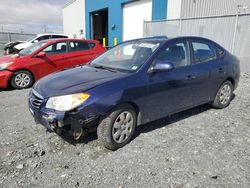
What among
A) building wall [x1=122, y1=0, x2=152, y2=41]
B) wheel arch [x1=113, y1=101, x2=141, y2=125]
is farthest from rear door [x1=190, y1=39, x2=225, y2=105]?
building wall [x1=122, y1=0, x2=152, y2=41]

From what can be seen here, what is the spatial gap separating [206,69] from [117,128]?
2207 mm

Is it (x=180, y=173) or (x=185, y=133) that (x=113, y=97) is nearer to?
(x=180, y=173)

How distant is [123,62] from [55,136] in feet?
5.38

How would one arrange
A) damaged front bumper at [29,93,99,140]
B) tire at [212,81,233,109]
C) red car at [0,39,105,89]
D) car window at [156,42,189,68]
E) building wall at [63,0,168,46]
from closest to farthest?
damaged front bumper at [29,93,99,140], car window at [156,42,189,68], tire at [212,81,233,109], red car at [0,39,105,89], building wall at [63,0,168,46]

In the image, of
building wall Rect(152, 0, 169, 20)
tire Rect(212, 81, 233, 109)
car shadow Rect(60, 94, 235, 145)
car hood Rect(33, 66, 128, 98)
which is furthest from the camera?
building wall Rect(152, 0, 169, 20)

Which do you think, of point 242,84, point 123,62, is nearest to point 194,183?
point 123,62

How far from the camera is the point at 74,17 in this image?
2497 cm

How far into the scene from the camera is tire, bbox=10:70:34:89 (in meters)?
6.94

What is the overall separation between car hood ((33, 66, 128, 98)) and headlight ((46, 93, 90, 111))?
0.06 m

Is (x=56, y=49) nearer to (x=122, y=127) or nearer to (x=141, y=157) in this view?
(x=122, y=127)

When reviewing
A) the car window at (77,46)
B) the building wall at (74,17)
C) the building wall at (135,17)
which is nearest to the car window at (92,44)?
the car window at (77,46)

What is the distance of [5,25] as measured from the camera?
30.9 meters

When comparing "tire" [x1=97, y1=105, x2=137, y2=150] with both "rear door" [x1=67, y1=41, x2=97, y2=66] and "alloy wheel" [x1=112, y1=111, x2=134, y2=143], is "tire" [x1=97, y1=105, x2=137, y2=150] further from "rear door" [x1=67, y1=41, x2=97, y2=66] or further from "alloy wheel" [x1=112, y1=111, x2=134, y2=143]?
"rear door" [x1=67, y1=41, x2=97, y2=66]

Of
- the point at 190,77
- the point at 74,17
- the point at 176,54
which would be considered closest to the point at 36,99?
the point at 176,54
